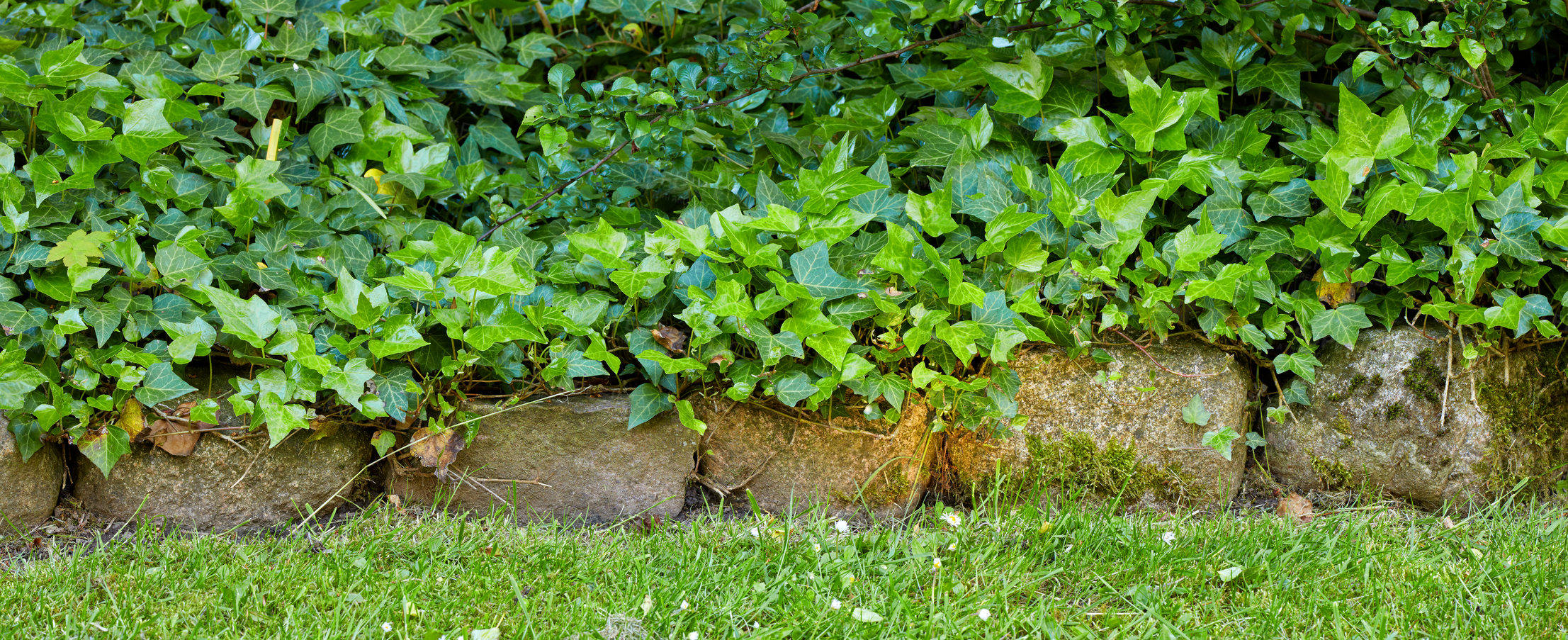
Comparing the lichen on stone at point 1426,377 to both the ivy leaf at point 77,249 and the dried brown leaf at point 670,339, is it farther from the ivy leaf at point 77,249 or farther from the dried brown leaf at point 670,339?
the ivy leaf at point 77,249

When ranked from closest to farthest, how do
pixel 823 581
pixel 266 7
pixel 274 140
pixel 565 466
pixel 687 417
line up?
pixel 823 581 → pixel 687 417 → pixel 565 466 → pixel 274 140 → pixel 266 7

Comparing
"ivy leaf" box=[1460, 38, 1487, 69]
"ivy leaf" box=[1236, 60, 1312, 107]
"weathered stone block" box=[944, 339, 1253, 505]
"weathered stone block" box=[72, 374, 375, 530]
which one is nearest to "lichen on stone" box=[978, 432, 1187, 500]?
"weathered stone block" box=[944, 339, 1253, 505]

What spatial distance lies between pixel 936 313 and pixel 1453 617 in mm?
925

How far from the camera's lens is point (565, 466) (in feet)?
6.64

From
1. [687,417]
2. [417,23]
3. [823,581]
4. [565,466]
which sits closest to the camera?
[823,581]

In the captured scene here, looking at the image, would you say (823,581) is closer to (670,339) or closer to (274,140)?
(670,339)

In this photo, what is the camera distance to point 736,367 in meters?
1.89

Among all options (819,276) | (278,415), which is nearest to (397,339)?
(278,415)

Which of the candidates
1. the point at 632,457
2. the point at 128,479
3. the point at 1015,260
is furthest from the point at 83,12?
the point at 1015,260

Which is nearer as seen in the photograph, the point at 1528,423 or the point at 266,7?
the point at 1528,423

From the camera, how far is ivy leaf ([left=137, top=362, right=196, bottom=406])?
1777 mm

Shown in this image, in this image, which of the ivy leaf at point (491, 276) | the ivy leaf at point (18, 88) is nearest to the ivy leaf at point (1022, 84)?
the ivy leaf at point (491, 276)

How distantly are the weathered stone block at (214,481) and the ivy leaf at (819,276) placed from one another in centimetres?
95

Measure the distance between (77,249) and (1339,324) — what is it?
2314 mm
